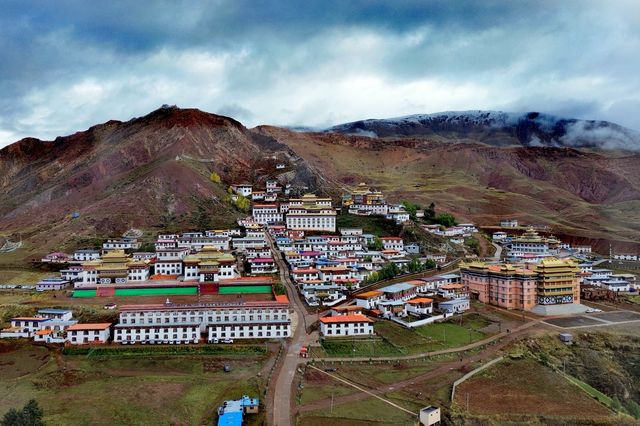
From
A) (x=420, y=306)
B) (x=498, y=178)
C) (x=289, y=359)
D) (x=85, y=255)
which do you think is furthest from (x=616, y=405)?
(x=498, y=178)

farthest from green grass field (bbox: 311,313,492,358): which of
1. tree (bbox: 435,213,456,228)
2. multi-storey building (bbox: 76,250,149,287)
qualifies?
tree (bbox: 435,213,456,228)

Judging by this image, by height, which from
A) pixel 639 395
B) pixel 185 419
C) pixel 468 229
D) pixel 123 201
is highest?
pixel 123 201

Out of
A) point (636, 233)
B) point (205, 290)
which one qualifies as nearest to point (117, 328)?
point (205, 290)

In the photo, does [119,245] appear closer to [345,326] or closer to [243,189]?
[243,189]

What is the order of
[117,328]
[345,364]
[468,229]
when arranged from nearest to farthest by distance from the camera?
1. [345,364]
2. [117,328]
3. [468,229]

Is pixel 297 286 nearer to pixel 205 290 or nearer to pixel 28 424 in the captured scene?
pixel 205 290
